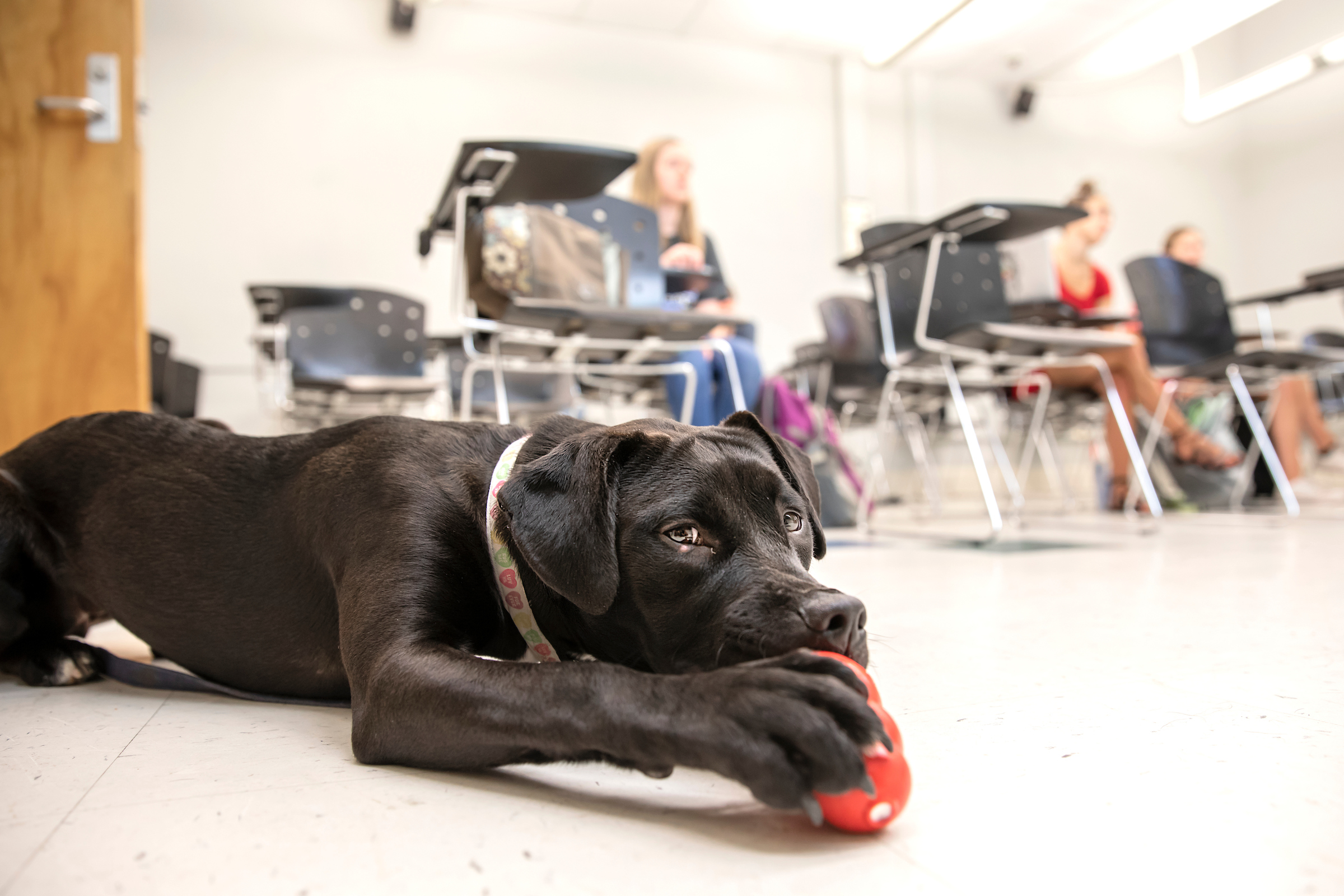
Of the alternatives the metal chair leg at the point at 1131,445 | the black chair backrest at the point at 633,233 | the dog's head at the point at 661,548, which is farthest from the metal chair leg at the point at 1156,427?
the dog's head at the point at 661,548

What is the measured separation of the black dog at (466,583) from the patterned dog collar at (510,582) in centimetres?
1

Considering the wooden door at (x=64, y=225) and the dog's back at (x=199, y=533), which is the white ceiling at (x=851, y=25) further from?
the dog's back at (x=199, y=533)

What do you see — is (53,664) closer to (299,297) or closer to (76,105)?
(76,105)

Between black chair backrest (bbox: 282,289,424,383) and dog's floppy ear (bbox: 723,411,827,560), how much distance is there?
3.68m

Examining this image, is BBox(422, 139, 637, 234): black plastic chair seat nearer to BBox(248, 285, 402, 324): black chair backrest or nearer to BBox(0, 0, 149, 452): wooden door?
BBox(0, 0, 149, 452): wooden door

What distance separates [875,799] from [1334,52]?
18.2 ft

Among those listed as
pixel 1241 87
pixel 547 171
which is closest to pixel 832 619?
pixel 547 171

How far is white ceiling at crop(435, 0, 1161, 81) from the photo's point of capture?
270 inches

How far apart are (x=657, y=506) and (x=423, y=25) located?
7692mm

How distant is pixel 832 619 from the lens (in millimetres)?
890

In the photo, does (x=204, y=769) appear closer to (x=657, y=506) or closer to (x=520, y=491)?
(x=520, y=491)

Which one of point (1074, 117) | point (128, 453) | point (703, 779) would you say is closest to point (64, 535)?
point (128, 453)

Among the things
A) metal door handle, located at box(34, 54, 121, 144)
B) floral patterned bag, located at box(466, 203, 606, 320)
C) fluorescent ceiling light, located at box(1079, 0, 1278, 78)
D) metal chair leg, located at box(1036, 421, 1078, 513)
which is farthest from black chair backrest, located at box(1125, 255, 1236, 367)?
metal door handle, located at box(34, 54, 121, 144)

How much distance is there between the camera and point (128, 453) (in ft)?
4.84
